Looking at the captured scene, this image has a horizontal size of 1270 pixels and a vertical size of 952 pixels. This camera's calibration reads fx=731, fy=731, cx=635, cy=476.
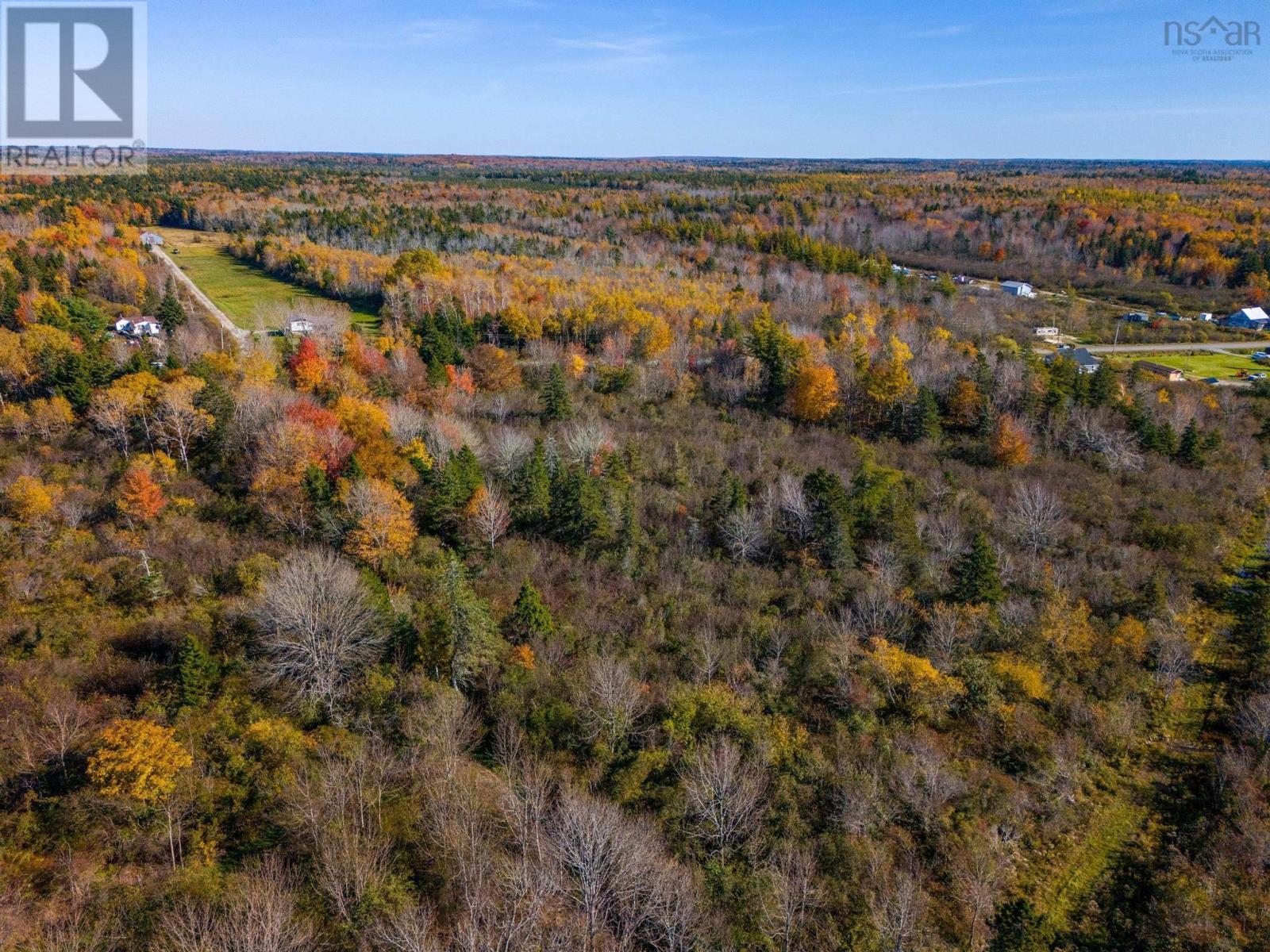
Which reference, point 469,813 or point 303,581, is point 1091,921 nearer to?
point 469,813

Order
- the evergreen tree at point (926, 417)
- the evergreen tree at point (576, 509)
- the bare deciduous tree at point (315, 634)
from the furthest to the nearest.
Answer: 1. the evergreen tree at point (926, 417)
2. the evergreen tree at point (576, 509)
3. the bare deciduous tree at point (315, 634)

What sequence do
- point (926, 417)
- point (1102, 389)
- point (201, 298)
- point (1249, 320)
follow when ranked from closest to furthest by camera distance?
1. point (926, 417)
2. point (1102, 389)
3. point (201, 298)
4. point (1249, 320)

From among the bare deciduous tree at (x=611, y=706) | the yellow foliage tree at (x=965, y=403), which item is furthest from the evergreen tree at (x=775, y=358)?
the bare deciduous tree at (x=611, y=706)

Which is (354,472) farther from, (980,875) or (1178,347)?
(1178,347)

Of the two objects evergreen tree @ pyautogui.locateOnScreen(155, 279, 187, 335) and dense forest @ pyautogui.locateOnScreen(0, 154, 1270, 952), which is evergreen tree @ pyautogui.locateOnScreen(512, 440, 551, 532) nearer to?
dense forest @ pyautogui.locateOnScreen(0, 154, 1270, 952)

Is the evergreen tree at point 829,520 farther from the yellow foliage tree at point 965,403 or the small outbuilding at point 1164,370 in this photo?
the small outbuilding at point 1164,370

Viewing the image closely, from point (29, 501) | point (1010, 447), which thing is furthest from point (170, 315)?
point (1010, 447)
